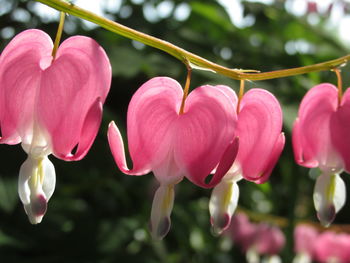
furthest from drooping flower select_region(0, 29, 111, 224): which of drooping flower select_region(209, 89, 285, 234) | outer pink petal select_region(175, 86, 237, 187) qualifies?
drooping flower select_region(209, 89, 285, 234)

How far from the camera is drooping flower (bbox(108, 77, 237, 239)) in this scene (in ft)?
2.48

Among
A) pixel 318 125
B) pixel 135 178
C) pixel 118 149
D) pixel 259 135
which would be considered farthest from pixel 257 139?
pixel 135 178

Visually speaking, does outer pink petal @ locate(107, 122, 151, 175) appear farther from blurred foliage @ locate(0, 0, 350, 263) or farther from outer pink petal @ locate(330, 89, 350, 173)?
blurred foliage @ locate(0, 0, 350, 263)

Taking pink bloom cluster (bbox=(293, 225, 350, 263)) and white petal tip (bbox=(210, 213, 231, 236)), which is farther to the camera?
pink bloom cluster (bbox=(293, 225, 350, 263))

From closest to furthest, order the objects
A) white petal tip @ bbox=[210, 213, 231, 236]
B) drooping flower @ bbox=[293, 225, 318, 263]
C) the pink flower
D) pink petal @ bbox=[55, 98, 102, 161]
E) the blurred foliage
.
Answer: pink petal @ bbox=[55, 98, 102, 161] → white petal tip @ bbox=[210, 213, 231, 236] → the blurred foliage → the pink flower → drooping flower @ bbox=[293, 225, 318, 263]

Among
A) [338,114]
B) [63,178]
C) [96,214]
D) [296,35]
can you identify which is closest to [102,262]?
[96,214]

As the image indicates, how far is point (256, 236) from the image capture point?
2.49 m

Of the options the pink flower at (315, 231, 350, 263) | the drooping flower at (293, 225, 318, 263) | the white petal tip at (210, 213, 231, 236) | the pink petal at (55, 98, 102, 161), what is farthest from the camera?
the drooping flower at (293, 225, 318, 263)

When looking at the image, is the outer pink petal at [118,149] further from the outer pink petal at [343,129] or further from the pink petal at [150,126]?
the outer pink petal at [343,129]

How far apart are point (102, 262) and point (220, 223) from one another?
79 centimetres

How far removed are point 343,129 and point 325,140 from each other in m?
0.04

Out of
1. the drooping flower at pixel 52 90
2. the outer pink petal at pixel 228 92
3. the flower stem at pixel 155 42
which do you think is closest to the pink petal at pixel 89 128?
the drooping flower at pixel 52 90

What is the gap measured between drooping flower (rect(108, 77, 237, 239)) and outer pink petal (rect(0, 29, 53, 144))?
117 millimetres

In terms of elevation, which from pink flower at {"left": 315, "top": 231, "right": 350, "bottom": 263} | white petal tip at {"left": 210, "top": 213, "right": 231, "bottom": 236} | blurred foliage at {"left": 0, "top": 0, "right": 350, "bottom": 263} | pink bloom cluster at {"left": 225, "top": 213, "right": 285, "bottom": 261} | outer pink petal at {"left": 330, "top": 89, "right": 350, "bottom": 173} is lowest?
pink bloom cluster at {"left": 225, "top": 213, "right": 285, "bottom": 261}
